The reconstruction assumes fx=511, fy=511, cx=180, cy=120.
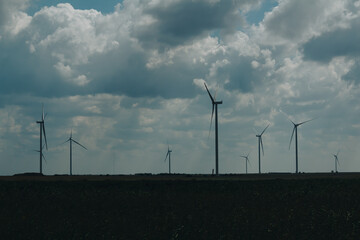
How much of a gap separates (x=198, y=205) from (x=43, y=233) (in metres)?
17.0

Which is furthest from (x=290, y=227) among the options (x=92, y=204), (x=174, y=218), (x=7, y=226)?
(x=92, y=204)

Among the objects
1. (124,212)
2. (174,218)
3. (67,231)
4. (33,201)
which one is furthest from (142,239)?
(33,201)

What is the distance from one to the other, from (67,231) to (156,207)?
47.7 ft

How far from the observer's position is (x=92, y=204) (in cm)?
4572

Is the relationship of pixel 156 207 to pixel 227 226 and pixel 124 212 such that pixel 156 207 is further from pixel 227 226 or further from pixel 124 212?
pixel 227 226

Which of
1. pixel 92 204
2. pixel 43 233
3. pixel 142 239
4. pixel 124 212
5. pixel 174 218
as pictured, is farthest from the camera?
pixel 92 204

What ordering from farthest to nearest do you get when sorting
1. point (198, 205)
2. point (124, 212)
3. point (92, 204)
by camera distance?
1. point (92, 204)
2. point (198, 205)
3. point (124, 212)

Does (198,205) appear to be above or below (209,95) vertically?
below

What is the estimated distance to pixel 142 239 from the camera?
26438 mm

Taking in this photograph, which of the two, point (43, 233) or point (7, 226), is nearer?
point (43, 233)

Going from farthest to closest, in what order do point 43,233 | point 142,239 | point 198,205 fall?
point 198,205
point 43,233
point 142,239

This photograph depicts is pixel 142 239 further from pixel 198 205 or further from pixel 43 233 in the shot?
pixel 198 205

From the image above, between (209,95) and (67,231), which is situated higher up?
(209,95)

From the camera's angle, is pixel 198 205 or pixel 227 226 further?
pixel 198 205
